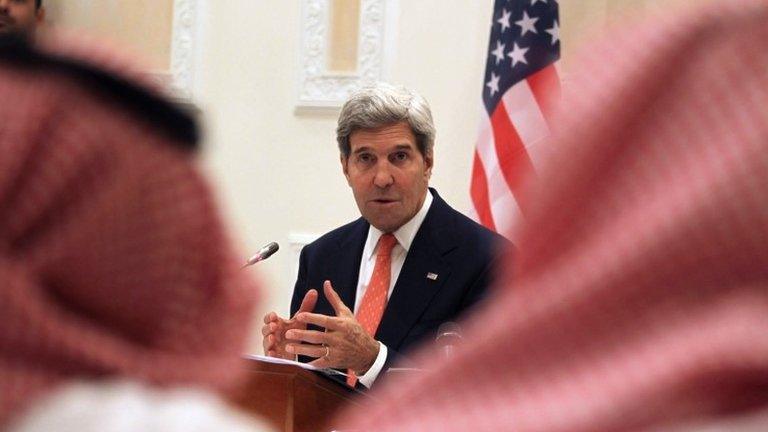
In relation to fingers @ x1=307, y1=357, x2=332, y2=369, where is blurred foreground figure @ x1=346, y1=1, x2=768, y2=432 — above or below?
above

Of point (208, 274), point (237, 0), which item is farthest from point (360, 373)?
point (237, 0)

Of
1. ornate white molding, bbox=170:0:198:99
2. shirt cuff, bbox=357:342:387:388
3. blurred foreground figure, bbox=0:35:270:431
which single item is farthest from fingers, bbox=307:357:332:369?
ornate white molding, bbox=170:0:198:99

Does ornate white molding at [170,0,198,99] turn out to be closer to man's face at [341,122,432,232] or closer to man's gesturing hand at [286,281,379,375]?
man's face at [341,122,432,232]

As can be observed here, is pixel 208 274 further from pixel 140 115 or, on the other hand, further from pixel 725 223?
pixel 725 223

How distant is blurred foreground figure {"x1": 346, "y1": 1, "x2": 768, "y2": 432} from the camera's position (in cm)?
57

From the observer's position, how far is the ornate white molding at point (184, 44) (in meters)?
5.88

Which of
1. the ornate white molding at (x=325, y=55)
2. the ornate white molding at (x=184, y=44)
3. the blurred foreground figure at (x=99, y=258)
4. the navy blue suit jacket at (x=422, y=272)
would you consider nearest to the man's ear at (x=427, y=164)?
the navy blue suit jacket at (x=422, y=272)

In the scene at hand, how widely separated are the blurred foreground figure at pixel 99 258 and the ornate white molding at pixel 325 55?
495cm

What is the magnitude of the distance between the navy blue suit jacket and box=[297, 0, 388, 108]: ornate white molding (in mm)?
1856

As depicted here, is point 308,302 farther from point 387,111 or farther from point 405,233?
point 387,111

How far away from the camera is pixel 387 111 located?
3.75 meters

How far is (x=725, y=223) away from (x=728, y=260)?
19mm

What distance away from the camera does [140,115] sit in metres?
0.65

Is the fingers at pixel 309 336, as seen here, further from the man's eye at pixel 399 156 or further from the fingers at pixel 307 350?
the man's eye at pixel 399 156
